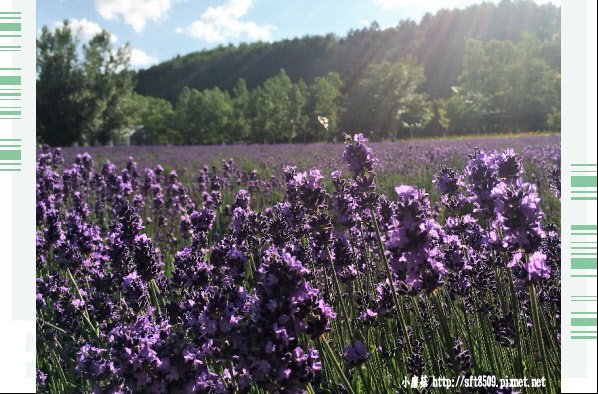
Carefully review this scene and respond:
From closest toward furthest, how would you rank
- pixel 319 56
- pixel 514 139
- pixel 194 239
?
pixel 194 239 < pixel 514 139 < pixel 319 56

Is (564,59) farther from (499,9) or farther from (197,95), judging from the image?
(197,95)

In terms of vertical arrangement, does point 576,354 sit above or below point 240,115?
below

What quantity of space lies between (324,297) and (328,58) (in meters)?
31.8

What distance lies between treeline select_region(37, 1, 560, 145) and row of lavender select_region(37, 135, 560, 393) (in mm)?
A: 881

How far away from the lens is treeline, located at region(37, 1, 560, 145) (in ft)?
18.6

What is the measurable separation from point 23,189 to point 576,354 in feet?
11.1

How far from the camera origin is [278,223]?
3.21 meters

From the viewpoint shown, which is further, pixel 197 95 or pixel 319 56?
pixel 197 95

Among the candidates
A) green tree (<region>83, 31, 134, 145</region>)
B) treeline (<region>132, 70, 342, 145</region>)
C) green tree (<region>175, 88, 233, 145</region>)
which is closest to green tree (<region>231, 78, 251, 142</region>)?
treeline (<region>132, 70, 342, 145</region>)

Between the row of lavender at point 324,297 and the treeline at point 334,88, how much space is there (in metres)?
0.88

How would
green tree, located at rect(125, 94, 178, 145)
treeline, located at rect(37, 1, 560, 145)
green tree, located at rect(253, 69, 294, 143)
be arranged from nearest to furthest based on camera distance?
treeline, located at rect(37, 1, 560, 145), green tree, located at rect(253, 69, 294, 143), green tree, located at rect(125, 94, 178, 145)

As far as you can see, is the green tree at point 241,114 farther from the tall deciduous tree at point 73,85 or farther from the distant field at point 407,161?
the tall deciduous tree at point 73,85

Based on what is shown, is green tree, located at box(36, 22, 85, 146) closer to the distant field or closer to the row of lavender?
the row of lavender

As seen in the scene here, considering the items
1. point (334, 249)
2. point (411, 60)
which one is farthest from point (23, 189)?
point (411, 60)
